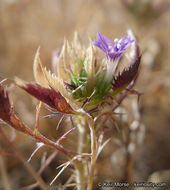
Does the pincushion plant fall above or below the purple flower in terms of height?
below

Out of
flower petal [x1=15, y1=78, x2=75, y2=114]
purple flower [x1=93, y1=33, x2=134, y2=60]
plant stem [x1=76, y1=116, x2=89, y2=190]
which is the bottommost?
plant stem [x1=76, y1=116, x2=89, y2=190]

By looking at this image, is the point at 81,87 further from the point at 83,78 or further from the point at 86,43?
the point at 86,43

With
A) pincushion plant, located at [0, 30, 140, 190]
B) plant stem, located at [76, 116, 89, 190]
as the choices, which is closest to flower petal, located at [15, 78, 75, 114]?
pincushion plant, located at [0, 30, 140, 190]

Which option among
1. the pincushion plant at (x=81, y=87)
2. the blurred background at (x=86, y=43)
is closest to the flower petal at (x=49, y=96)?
the pincushion plant at (x=81, y=87)

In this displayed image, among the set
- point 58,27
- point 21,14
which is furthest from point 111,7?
point 21,14

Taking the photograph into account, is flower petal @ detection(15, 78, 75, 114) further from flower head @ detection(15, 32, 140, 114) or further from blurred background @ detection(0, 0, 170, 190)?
blurred background @ detection(0, 0, 170, 190)

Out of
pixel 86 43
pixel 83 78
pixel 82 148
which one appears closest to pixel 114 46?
pixel 83 78

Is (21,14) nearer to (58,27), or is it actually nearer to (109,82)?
(58,27)
